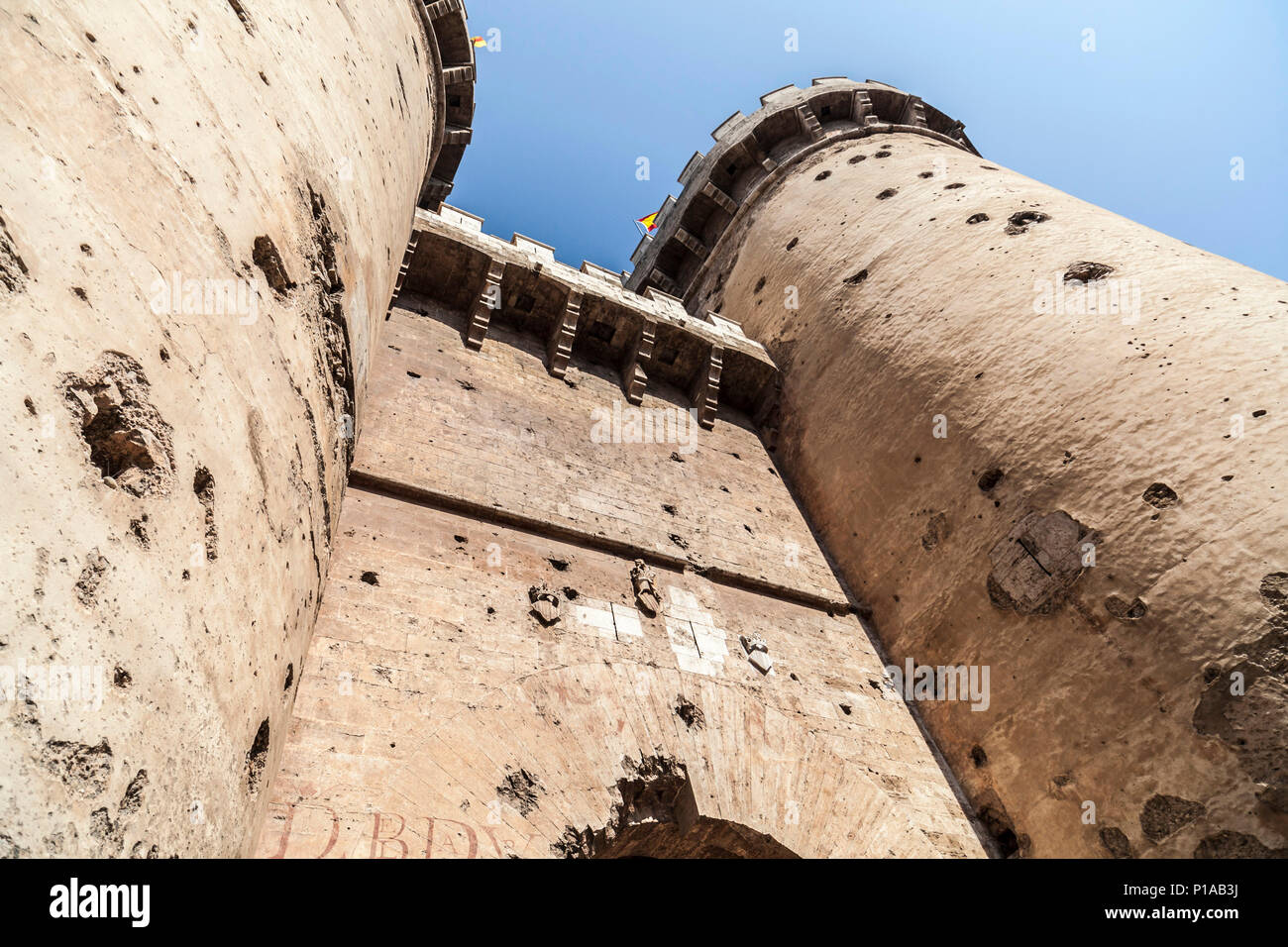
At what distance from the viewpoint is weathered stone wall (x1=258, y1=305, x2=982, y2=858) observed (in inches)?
134

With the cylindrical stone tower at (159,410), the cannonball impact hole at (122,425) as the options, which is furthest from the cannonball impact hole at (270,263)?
the cannonball impact hole at (122,425)

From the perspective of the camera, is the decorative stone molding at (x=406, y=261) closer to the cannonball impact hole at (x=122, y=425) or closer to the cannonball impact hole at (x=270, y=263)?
the cannonball impact hole at (x=270, y=263)

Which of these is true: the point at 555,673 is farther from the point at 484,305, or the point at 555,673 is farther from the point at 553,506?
the point at 484,305

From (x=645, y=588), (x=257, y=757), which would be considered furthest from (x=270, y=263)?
(x=645, y=588)

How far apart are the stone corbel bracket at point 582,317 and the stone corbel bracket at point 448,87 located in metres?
0.77

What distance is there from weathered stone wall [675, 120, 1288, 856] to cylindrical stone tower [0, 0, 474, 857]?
4.50 metres

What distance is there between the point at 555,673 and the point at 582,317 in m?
4.36

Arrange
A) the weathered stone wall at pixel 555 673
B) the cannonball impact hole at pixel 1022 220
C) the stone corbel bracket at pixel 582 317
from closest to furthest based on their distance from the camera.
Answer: the weathered stone wall at pixel 555 673 → the stone corbel bracket at pixel 582 317 → the cannonball impact hole at pixel 1022 220

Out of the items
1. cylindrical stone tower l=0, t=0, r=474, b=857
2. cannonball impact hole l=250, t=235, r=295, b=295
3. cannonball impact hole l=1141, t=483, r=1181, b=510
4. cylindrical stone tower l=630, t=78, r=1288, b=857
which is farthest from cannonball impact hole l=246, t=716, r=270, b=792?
cannonball impact hole l=1141, t=483, r=1181, b=510

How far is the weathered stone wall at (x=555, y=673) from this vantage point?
3.42 meters

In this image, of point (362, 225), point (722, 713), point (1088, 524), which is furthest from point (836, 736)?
point (362, 225)

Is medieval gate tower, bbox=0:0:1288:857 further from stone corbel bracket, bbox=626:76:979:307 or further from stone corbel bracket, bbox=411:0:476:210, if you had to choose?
stone corbel bracket, bbox=626:76:979:307

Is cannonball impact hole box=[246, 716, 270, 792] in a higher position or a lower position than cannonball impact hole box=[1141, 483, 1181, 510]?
lower
